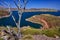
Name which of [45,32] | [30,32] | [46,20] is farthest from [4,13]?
[45,32]

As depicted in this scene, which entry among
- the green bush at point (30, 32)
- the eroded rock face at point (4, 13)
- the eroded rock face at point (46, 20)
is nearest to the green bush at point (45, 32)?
the green bush at point (30, 32)

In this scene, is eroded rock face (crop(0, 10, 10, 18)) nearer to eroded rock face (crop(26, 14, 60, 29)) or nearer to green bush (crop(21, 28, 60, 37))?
eroded rock face (crop(26, 14, 60, 29))

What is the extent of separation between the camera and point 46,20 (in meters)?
12.1

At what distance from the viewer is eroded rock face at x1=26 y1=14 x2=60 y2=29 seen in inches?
466

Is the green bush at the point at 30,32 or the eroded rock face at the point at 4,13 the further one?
the eroded rock face at the point at 4,13

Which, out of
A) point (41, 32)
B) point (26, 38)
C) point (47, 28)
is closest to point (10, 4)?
point (26, 38)

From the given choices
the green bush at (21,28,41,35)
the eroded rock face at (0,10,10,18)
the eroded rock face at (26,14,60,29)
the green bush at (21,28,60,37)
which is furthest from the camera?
the eroded rock face at (0,10,10,18)

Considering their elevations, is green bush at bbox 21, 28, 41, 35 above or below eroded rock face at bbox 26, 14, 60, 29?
below

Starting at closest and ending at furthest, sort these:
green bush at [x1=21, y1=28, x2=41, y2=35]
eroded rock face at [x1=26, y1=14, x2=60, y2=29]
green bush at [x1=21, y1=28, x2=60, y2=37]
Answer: green bush at [x1=21, y1=28, x2=60, y2=37] < green bush at [x1=21, y1=28, x2=41, y2=35] < eroded rock face at [x1=26, y1=14, x2=60, y2=29]

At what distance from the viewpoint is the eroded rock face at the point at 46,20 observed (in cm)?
1184

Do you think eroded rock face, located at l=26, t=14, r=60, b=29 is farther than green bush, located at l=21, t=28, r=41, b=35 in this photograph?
Yes

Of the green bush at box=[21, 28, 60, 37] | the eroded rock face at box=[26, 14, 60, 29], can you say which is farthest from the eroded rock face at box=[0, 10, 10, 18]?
the green bush at box=[21, 28, 60, 37]

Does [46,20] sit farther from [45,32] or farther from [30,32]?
[30,32]

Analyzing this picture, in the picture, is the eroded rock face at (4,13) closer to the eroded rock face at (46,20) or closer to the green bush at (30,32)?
the eroded rock face at (46,20)
